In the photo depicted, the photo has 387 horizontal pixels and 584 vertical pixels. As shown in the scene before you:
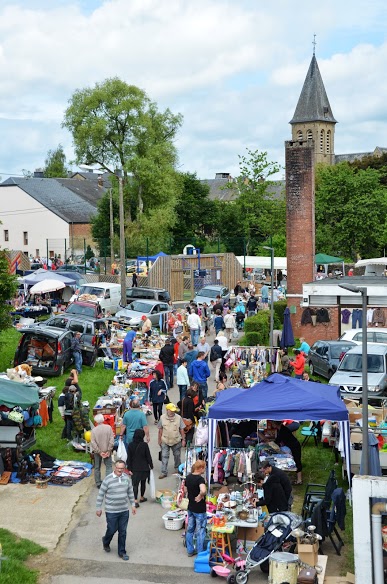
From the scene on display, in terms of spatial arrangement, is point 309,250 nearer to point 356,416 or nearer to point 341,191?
point 356,416

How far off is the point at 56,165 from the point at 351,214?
75263 millimetres

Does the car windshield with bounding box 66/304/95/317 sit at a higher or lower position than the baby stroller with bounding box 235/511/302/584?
higher

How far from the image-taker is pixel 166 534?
1275 centimetres

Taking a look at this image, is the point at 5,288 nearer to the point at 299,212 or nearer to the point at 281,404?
the point at 281,404

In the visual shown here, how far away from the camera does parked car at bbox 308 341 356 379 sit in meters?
24.5

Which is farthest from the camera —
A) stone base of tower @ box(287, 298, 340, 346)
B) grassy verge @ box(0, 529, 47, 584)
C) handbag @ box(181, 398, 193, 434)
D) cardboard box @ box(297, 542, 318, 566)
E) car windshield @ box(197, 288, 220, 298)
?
car windshield @ box(197, 288, 220, 298)

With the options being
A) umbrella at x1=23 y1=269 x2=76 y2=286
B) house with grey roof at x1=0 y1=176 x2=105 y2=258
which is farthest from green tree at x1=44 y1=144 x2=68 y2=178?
umbrella at x1=23 y1=269 x2=76 y2=286

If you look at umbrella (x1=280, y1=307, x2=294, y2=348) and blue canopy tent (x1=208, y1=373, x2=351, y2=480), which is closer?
blue canopy tent (x1=208, y1=373, x2=351, y2=480)

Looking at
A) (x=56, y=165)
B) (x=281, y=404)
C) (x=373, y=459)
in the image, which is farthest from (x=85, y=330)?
(x=56, y=165)

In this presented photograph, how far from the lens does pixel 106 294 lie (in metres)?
36.6

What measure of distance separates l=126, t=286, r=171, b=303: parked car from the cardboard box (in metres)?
25.2

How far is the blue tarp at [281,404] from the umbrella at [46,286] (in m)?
22.7

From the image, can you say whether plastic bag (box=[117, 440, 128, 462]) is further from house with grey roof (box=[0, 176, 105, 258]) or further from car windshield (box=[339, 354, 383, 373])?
house with grey roof (box=[0, 176, 105, 258])

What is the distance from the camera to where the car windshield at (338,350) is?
974 inches
